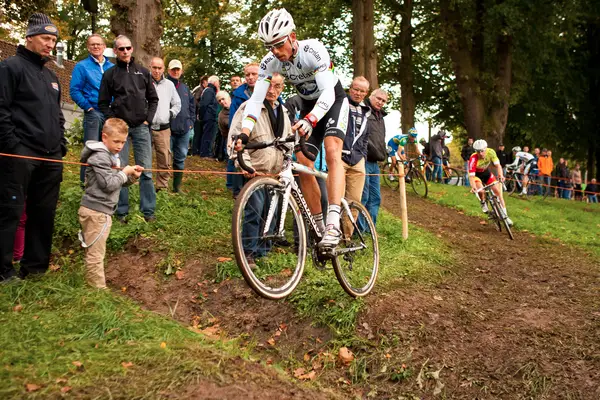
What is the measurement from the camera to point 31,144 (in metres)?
6.01

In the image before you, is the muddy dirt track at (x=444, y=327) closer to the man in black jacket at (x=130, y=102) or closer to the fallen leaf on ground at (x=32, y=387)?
the fallen leaf on ground at (x=32, y=387)

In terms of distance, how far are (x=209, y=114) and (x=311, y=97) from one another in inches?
387

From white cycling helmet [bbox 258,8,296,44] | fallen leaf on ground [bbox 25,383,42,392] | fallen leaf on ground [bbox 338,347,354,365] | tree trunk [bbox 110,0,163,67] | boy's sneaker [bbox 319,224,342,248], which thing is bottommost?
fallen leaf on ground [bbox 338,347,354,365]

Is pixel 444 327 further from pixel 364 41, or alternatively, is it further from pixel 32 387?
pixel 364 41

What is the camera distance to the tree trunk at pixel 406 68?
2847 centimetres

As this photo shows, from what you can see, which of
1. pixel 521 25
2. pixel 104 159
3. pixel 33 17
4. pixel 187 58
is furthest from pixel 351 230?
pixel 187 58

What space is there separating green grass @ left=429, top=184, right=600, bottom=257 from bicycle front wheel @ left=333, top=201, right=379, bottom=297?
7636 mm

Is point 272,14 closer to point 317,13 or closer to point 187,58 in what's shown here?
point 317,13

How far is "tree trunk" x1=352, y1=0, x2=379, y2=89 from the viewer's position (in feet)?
68.8

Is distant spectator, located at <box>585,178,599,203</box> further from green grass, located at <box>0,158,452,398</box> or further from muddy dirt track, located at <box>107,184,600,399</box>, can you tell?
green grass, located at <box>0,158,452,398</box>

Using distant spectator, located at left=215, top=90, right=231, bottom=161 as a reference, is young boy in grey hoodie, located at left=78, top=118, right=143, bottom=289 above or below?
below

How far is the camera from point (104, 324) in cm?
496

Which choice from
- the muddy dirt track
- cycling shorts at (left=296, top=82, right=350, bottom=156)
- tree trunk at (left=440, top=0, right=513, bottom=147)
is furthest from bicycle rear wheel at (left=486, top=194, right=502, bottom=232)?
tree trunk at (left=440, top=0, right=513, bottom=147)

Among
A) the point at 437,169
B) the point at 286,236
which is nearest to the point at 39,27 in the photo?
the point at 286,236
